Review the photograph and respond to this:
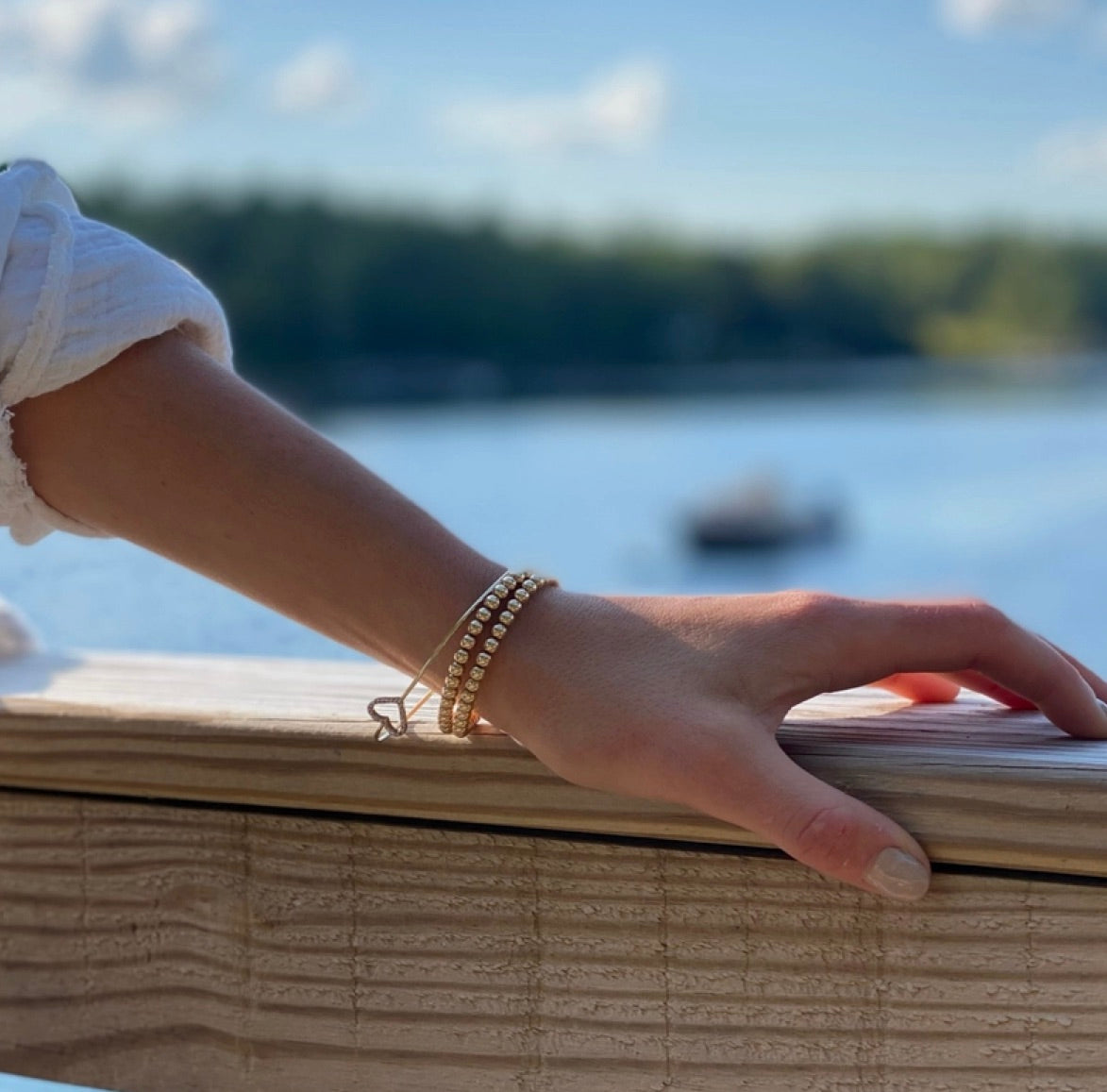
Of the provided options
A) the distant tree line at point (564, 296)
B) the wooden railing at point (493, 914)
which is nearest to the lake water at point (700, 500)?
the wooden railing at point (493, 914)

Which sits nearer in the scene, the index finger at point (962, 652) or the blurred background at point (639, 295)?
the index finger at point (962, 652)

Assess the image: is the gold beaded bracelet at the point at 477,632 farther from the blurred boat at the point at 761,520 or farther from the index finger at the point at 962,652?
the blurred boat at the point at 761,520

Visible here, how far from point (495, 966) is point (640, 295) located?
740 centimetres

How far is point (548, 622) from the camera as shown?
50cm

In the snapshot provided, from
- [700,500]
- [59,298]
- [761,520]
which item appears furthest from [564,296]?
[59,298]

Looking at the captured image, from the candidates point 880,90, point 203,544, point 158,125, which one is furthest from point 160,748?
point 880,90

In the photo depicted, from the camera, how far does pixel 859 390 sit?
25.0ft

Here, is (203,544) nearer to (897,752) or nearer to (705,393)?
(897,752)

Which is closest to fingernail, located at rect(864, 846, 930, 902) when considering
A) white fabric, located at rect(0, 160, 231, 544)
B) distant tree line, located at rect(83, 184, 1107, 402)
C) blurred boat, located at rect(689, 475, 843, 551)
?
white fabric, located at rect(0, 160, 231, 544)

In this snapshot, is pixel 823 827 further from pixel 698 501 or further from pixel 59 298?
pixel 698 501

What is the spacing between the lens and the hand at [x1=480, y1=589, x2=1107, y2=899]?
1.44 feet

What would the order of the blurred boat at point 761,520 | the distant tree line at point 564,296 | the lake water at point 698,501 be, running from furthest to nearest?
the blurred boat at point 761,520, the distant tree line at point 564,296, the lake water at point 698,501

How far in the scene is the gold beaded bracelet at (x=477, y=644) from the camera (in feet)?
1.63

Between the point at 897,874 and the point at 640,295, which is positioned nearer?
the point at 897,874
